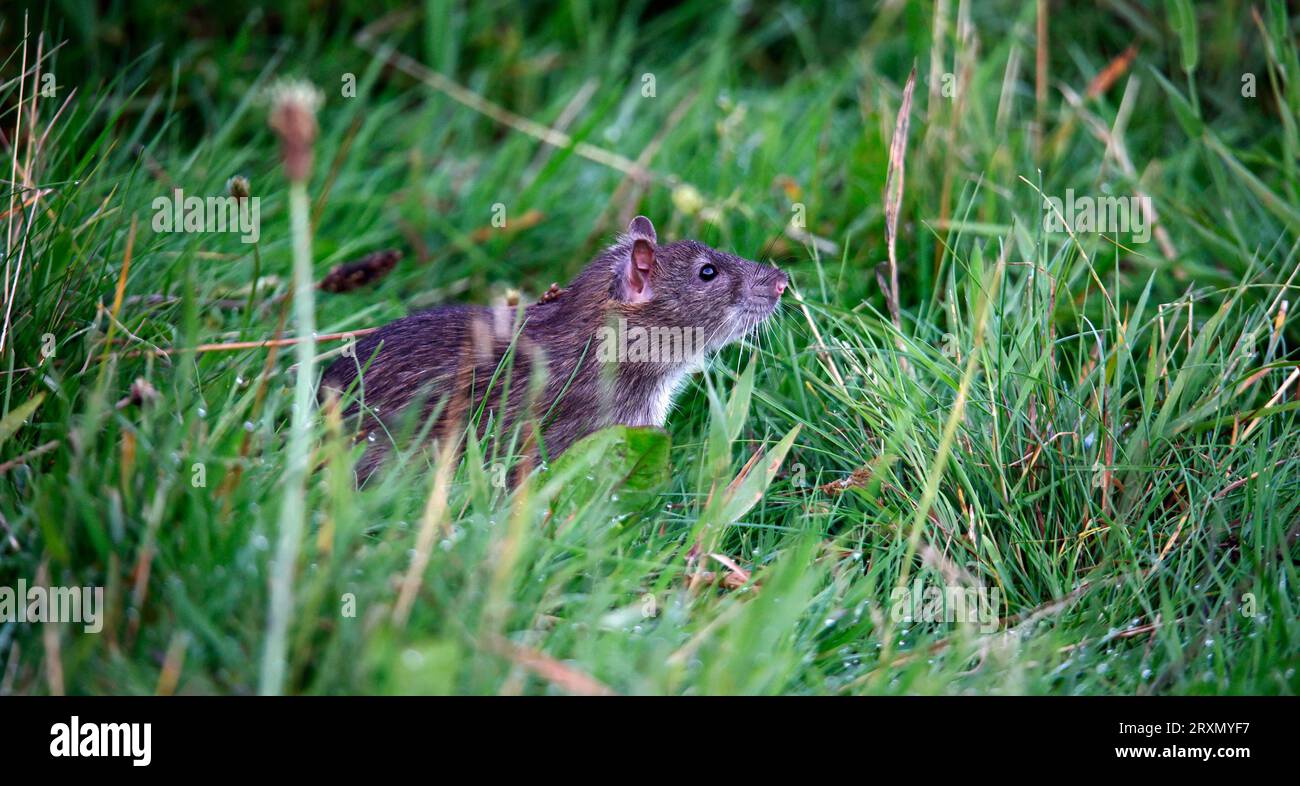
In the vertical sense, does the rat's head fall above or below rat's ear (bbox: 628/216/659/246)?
below

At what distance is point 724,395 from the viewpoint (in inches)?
157

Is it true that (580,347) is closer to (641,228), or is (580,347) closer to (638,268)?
(638,268)

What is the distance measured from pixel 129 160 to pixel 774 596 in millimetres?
3567

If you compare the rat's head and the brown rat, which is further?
the rat's head

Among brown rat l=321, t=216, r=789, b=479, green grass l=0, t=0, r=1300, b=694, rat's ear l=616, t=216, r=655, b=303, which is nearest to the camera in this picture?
green grass l=0, t=0, r=1300, b=694

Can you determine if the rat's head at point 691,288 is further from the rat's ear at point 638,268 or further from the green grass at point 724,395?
the green grass at point 724,395

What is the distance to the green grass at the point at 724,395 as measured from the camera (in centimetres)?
279

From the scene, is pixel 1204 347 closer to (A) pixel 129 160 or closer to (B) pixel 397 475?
(B) pixel 397 475

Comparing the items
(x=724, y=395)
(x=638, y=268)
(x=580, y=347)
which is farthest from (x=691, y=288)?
(x=724, y=395)

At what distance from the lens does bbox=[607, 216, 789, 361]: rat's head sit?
14.4 ft

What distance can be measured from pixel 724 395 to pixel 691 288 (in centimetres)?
64

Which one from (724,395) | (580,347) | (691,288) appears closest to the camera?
(724,395)

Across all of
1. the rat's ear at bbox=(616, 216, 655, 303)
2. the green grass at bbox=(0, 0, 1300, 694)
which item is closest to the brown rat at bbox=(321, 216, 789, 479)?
the rat's ear at bbox=(616, 216, 655, 303)

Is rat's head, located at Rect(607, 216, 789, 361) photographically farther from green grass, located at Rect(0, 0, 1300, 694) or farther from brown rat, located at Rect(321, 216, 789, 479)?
green grass, located at Rect(0, 0, 1300, 694)
